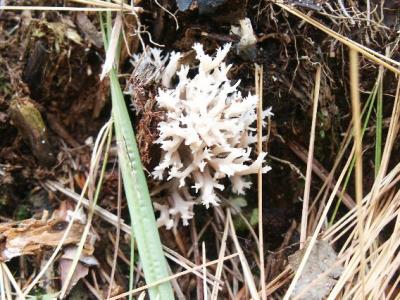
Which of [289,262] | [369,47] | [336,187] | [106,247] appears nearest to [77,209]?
[106,247]

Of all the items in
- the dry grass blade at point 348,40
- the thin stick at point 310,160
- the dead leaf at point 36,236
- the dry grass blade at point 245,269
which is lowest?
the dry grass blade at point 245,269

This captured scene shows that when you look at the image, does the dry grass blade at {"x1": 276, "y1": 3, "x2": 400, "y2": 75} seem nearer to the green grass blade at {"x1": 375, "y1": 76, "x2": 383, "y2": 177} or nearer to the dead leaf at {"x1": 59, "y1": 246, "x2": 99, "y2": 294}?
the green grass blade at {"x1": 375, "y1": 76, "x2": 383, "y2": 177}

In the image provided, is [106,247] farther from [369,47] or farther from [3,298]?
[369,47]

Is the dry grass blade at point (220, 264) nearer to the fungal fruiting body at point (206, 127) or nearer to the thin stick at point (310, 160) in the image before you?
the fungal fruiting body at point (206, 127)

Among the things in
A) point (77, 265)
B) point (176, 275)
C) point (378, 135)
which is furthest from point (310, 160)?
point (77, 265)

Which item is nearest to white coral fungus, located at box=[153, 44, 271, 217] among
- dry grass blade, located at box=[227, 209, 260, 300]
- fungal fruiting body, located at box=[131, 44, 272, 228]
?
fungal fruiting body, located at box=[131, 44, 272, 228]

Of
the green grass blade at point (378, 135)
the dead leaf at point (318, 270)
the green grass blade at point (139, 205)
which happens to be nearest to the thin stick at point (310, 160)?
the dead leaf at point (318, 270)

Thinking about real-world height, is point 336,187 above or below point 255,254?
above

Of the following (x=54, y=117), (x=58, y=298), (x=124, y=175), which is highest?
(x=54, y=117)

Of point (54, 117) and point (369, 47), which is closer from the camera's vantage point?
point (369, 47)
